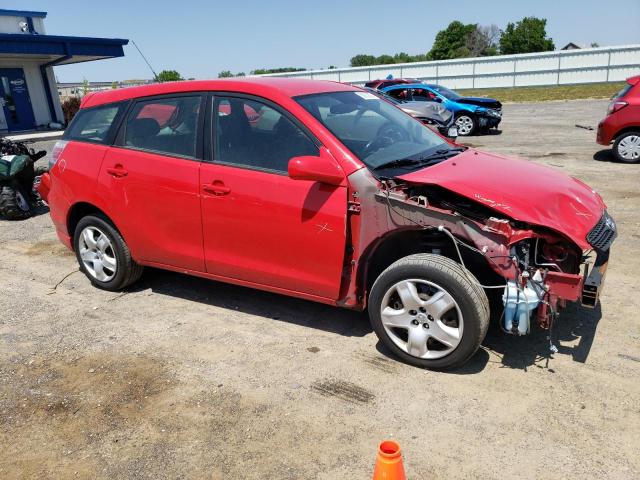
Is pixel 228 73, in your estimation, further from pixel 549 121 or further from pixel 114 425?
pixel 114 425

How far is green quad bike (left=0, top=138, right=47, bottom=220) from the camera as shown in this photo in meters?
8.11

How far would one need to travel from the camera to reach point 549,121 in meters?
18.8

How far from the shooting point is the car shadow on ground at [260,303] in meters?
4.36

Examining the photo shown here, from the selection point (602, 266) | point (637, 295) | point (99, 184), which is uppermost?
point (99, 184)

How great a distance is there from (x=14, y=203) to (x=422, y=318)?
7053 millimetres

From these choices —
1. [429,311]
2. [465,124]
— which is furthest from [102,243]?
[465,124]

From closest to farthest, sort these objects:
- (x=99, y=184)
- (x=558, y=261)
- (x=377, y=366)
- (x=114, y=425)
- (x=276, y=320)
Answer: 1. (x=114, y=425)
2. (x=558, y=261)
3. (x=377, y=366)
4. (x=276, y=320)
5. (x=99, y=184)

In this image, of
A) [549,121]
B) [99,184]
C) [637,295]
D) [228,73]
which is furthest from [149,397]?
[228,73]

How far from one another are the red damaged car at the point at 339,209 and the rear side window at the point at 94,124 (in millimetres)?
26

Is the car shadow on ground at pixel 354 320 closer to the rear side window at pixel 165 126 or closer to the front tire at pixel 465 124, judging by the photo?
the rear side window at pixel 165 126

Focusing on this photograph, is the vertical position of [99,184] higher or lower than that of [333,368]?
higher

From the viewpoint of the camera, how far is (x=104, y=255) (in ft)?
16.5

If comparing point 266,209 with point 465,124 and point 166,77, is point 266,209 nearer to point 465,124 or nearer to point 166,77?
point 465,124

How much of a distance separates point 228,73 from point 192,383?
6113 cm
